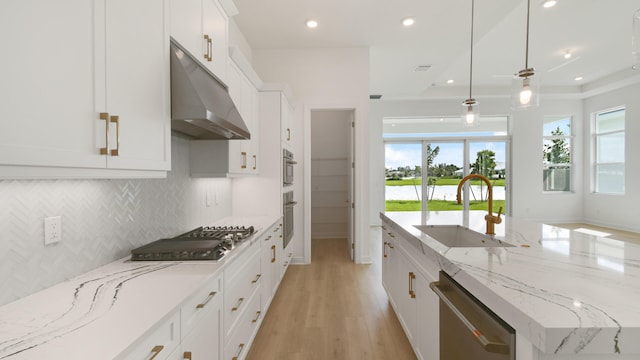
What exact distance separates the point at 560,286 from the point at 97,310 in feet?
5.11

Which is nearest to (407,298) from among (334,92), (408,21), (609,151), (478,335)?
(478,335)

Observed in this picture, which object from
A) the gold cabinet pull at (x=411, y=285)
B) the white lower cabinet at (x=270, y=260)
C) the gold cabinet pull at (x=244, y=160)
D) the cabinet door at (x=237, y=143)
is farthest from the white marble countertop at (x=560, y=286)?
the gold cabinet pull at (x=244, y=160)

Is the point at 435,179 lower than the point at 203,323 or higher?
higher

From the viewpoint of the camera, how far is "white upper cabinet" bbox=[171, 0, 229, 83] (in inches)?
63.2

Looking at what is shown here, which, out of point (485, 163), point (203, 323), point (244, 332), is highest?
point (485, 163)

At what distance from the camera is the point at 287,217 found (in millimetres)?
3680

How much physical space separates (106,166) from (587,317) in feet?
5.18

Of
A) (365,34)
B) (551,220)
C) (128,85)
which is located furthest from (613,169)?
(128,85)

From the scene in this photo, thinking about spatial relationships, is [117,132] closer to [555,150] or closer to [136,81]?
[136,81]

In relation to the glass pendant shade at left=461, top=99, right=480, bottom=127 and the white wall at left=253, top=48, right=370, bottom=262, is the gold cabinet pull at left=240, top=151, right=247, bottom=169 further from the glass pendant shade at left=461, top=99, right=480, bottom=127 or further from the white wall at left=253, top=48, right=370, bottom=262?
the glass pendant shade at left=461, top=99, right=480, bottom=127

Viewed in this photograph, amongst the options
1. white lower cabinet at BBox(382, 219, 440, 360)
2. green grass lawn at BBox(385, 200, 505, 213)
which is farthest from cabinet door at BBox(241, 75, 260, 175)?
green grass lawn at BBox(385, 200, 505, 213)

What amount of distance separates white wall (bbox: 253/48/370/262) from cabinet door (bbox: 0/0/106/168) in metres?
3.37

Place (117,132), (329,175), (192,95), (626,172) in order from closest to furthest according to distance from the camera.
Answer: (117,132) < (192,95) < (329,175) < (626,172)

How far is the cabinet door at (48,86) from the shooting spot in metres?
0.75
